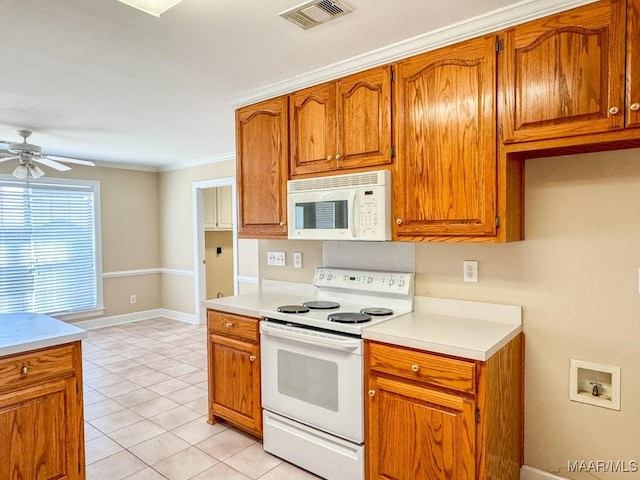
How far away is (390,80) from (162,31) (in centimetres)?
120

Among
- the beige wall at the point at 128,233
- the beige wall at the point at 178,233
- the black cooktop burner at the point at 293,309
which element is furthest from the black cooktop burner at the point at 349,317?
the beige wall at the point at 128,233

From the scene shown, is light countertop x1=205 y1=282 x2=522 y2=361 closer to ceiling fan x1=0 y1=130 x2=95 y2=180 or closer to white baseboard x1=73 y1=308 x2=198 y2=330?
Result: ceiling fan x1=0 y1=130 x2=95 y2=180

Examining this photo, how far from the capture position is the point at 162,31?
198 cm

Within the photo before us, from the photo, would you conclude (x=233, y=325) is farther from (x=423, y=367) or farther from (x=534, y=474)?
(x=534, y=474)

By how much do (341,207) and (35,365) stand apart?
1705 mm

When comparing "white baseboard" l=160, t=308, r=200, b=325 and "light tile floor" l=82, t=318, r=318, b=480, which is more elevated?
"white baseboard" l=160, t=308, r=200, b=325

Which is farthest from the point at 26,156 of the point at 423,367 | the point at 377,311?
the point at 423,367

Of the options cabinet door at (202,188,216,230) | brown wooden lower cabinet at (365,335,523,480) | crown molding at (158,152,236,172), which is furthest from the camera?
cabinet door at (202,188,216,230)

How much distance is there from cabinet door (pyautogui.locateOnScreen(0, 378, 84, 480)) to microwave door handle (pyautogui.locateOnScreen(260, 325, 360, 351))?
102 cm

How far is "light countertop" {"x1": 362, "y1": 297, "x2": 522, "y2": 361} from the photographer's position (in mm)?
1773

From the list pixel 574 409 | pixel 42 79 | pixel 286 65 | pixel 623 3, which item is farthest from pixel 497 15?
pixel 42 79

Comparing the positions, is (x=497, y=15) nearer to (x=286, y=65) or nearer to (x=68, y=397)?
(x=286, y=65)

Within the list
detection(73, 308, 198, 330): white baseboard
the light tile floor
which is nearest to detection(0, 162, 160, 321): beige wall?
detection(73, 308, 198, 330): white baseboard

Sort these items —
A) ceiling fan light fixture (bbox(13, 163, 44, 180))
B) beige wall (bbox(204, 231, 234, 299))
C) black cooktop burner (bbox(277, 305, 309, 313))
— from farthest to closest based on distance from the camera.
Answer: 1. beige wall (bbox(204, 231, 234, 299))
2. ceiling fan light fixture (bbox(13, 163, 44, 180))
3. black cooktop burner (bbox(277, 305, 309, 313))
